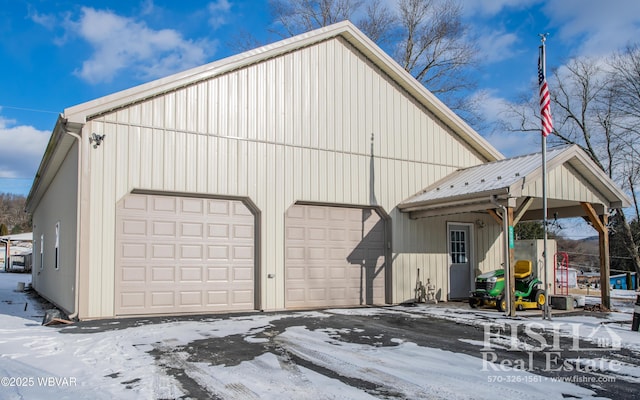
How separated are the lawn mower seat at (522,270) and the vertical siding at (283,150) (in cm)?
239

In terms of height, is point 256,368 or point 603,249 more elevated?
point 603,249

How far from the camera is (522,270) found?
1252 cm

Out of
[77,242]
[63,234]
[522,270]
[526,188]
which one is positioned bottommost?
[522,270]

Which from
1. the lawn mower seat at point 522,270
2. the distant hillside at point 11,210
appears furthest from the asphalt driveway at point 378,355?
the distant hillside at point 11,210

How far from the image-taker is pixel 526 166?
11.9 meters

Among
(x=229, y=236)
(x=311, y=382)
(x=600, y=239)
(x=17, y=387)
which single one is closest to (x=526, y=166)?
(x=600, y=239)

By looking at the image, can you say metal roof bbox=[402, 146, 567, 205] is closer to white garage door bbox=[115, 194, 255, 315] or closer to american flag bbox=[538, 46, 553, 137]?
american flag bbox=[538, 46, 553, 137]

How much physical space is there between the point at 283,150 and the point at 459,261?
6497mm

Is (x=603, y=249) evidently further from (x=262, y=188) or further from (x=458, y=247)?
(x=262, y=188)

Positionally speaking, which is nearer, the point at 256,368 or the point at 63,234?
the point at 256,368

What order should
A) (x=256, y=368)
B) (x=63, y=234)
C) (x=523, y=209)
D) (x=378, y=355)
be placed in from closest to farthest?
(x=256, y=368), (x=378, y=355), (x=523, y=209), (x=63, y=234)

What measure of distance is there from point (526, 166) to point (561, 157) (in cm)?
78

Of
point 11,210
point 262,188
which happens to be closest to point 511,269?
point 262,188

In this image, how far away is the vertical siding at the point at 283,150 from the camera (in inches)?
403
